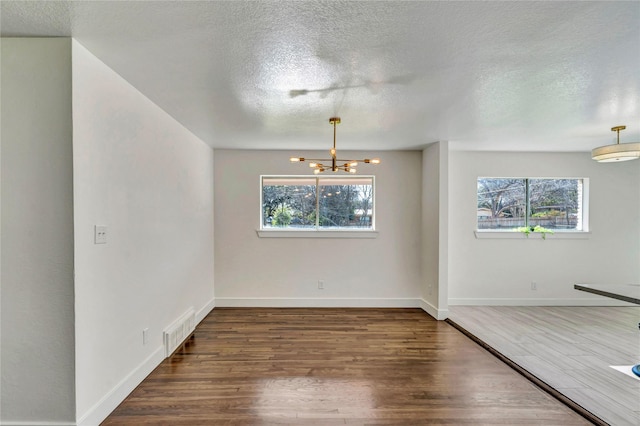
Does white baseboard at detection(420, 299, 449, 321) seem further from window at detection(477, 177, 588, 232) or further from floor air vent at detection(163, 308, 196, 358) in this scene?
floor air vent at detection(163, 308, 196, 358)

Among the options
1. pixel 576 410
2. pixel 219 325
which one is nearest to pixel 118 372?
pixel 219 325

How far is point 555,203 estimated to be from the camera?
491cm

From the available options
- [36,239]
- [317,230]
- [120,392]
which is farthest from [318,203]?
[36,239]

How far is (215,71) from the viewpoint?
2098mm

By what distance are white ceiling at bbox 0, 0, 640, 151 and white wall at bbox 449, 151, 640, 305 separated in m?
1.62

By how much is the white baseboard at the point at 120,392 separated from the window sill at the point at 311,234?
2151 millimetres

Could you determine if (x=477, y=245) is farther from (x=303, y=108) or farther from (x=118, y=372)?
(x=118, y=372)

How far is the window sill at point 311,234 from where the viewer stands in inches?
182

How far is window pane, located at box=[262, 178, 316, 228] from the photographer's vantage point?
4766 mm

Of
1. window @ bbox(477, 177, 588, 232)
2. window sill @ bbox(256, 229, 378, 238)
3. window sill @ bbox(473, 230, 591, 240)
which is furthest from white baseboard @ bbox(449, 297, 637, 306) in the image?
window sill @ bbox(256, 229, 378, 238)

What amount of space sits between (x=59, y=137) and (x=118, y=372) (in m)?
1.73

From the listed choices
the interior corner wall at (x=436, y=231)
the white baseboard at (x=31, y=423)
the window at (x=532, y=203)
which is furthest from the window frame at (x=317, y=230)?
the white baseboard at (x=31, y=423)

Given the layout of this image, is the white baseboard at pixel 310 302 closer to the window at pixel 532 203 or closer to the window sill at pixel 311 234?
the window sill at pixel 311 234

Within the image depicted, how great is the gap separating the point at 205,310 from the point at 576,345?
15.2ft
